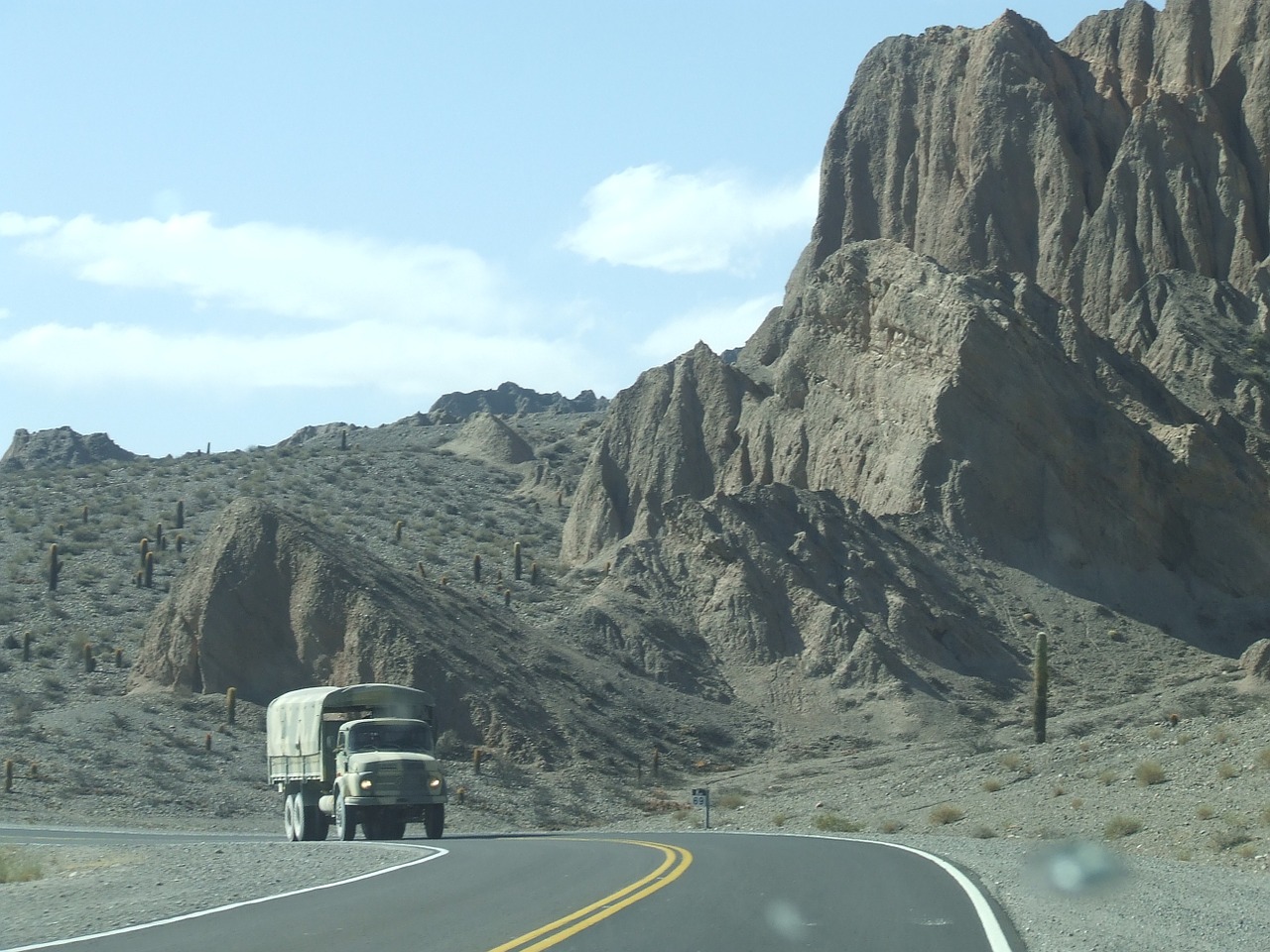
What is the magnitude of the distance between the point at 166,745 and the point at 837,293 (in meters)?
40.8

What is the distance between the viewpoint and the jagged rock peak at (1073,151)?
84812mm

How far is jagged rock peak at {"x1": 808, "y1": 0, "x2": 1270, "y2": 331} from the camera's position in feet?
278

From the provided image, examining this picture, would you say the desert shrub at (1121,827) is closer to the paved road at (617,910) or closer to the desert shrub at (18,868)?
the paved road at (617,910)

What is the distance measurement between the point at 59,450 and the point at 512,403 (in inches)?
2211

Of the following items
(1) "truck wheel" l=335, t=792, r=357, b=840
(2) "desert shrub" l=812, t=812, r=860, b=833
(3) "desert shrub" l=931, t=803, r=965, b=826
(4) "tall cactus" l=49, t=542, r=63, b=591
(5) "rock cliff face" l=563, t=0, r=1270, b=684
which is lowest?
(2) "desert shrub" l=812, t=812, r=860, b=833

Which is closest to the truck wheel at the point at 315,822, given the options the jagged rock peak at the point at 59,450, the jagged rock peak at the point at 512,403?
the jagged rock peak at the point at 59,450

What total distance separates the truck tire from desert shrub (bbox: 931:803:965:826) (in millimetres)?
13600

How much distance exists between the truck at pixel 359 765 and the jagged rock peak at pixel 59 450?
9957cm

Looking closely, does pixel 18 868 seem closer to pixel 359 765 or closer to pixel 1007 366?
pixel 359 765

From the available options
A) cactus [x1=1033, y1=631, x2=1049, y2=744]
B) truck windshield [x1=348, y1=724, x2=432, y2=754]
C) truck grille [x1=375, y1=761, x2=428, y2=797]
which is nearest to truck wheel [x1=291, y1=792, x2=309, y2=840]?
truck windshield [x1=348, y1=724, x2=432, y2=754]

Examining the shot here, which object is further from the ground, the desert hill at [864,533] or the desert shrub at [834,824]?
the desert hill at [864,533]

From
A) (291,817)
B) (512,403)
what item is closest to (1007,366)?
(291,817)

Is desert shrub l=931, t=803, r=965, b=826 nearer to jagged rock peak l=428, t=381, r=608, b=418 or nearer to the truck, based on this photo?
the truck

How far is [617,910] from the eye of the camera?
1659 centimetres
